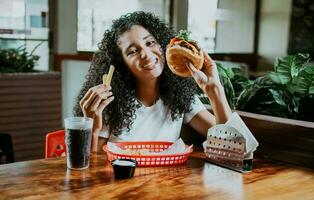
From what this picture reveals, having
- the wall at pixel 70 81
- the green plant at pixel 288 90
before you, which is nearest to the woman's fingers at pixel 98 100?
the green plant at pixel 288 90

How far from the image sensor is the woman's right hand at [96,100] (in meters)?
1.82

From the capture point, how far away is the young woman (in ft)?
6.50

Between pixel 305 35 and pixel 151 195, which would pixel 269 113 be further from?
pixel 305 35

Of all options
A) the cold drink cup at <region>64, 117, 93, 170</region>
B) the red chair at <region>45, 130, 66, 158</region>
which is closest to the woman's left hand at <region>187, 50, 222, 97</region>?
the cold drink cup at <region>64, 117, 93, 170</region>

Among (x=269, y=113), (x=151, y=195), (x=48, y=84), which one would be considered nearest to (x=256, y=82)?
(x=269, y=113)

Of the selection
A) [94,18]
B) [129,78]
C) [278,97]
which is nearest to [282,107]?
[278,97]

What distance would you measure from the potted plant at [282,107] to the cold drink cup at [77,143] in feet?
2.31

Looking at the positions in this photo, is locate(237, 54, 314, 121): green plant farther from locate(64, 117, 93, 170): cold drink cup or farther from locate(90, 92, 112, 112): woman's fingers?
locate(64, 117, 93, 170): cold drink cup

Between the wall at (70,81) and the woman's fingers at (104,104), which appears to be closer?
the woman's fingers at (104,104)

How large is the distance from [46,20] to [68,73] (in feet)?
2.22

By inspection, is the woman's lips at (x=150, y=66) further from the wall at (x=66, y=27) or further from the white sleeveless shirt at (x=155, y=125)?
the wall at (x=66, y=27)

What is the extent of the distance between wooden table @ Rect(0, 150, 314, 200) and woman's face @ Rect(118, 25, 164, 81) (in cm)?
45

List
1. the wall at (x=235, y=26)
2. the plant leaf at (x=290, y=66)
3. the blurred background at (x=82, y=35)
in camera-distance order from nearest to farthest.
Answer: the plant leaf at (x=290, y=66) < the blurred background at (x=82, y=35) < the wall at (x=235, y=26)

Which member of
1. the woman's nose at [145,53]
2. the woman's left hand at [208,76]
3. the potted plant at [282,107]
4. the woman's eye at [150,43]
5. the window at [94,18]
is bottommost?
the potted plant at [282,107]
